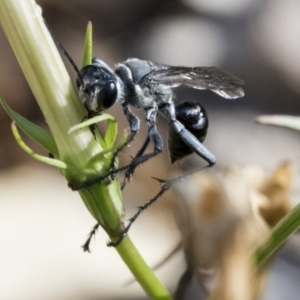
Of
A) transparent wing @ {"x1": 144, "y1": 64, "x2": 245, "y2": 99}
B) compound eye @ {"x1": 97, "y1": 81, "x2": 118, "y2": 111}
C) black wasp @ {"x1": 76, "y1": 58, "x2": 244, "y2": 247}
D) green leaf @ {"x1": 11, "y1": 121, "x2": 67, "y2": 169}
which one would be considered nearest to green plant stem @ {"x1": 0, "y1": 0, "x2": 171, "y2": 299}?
green leaf @ {"x1": 11, "y1": 121, "x2": 67, "y2": 169}

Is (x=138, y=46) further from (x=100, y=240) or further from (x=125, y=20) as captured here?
(x=100, y=240)

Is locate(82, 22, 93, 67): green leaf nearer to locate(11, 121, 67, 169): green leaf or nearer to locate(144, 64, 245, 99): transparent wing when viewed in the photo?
locate(11, 121, 67, 169): green leaf

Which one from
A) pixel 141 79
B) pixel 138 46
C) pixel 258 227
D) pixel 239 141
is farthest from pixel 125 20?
pixel 258 227

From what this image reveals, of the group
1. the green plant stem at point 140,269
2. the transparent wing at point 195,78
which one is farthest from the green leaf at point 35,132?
the transparent wing at point 195,78

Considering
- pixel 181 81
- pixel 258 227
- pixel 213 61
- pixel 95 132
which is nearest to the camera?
pixel 95 132

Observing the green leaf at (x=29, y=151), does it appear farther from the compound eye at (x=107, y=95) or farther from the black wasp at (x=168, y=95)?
the black wasp at (x=168, y=95)

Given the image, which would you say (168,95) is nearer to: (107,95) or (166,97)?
(166,97)
